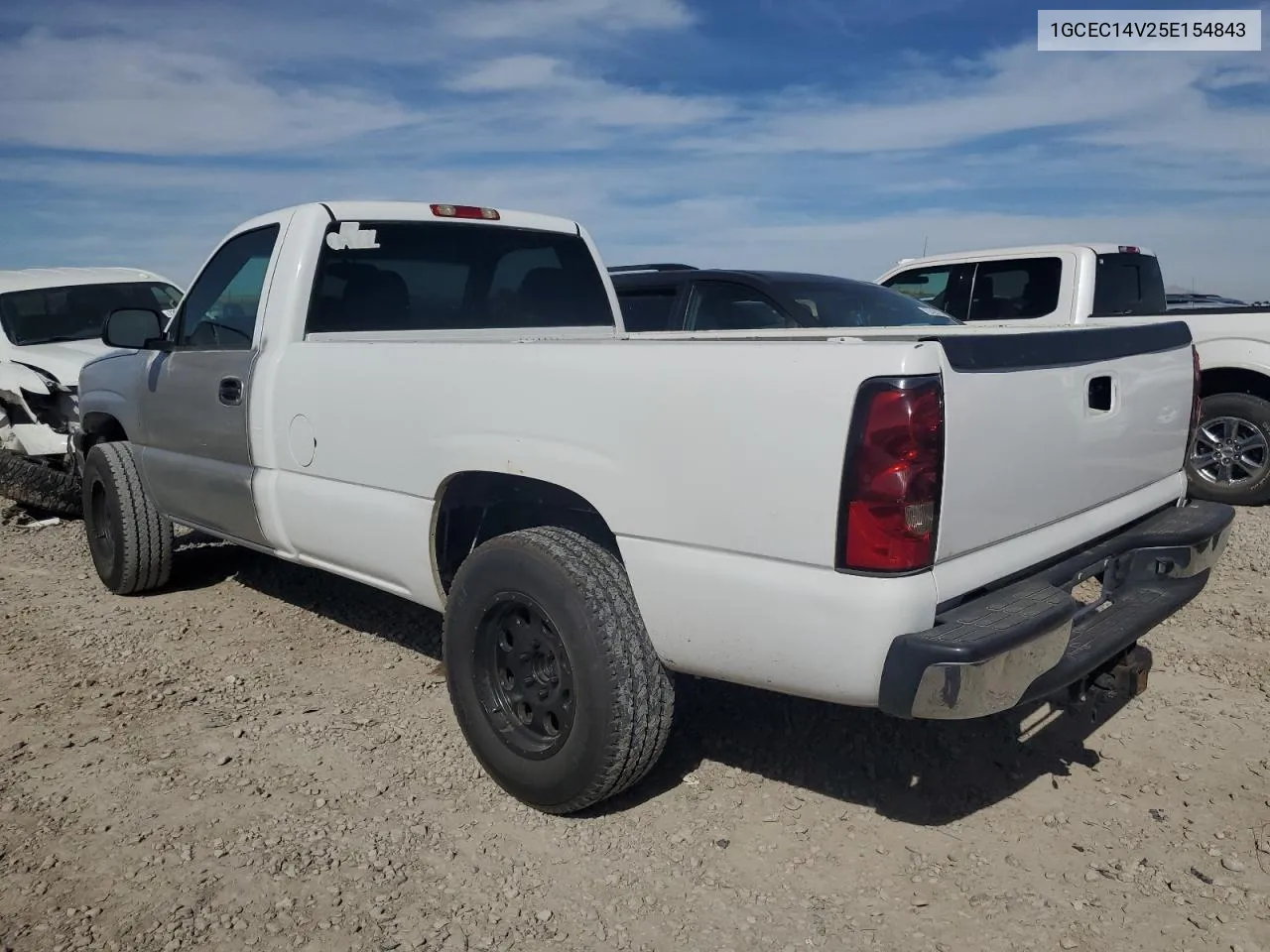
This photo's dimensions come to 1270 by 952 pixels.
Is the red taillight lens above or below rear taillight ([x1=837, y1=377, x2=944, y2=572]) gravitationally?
above

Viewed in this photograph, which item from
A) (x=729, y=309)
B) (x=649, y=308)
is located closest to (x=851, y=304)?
(x=729, y=309)

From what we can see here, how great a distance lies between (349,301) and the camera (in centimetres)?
413

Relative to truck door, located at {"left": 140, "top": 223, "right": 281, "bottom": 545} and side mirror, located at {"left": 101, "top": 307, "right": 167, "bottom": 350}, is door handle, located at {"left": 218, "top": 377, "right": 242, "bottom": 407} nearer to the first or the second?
truck door, located at {"left": 140, "top": 223, "right": 281, "bottom": 545}

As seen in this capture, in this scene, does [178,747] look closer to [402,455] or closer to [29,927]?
[29,927]

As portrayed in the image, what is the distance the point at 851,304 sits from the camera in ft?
19.7

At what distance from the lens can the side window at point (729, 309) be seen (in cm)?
582

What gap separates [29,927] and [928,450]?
8.21 feet

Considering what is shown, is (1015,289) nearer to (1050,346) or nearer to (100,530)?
(1050,346)

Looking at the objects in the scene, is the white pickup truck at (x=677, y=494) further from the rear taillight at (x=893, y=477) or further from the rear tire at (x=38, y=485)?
the rear tire at (x=38, y=485)

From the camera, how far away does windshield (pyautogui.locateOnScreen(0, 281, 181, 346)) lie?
8.20 metres

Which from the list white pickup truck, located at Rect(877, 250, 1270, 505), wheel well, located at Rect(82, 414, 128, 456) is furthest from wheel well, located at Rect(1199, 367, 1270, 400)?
wheel well, located at Rect(82, 414, 128, 456)

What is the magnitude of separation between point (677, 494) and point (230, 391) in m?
2.37

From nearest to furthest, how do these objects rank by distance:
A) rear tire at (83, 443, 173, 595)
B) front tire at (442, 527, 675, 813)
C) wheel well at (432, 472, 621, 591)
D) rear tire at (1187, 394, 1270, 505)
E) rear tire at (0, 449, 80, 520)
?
front tire at (442, 527, 675, 813) → wheel well at (432, 472, 621, 591) → rear tire at (83, 443, 173, 595) → rear tire at (0, 449, 80, 520) → rear tire at (1187, 394, 1270, 505)

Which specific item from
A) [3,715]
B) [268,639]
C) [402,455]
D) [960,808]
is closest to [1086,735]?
[960,808]
